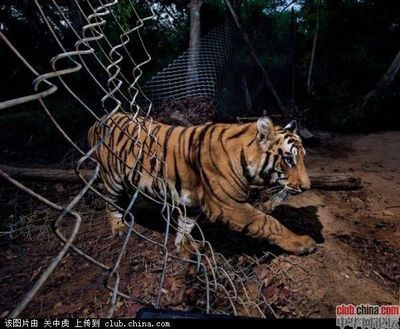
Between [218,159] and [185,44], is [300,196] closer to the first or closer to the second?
[218,159]

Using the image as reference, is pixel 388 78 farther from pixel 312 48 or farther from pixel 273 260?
pixel 273 260

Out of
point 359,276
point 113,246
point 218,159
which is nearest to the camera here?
point 359,276

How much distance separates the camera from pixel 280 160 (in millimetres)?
2463

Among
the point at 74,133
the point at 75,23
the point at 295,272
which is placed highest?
the point at 75,23

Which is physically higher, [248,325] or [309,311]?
[248,325]

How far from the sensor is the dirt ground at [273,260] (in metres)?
2.29

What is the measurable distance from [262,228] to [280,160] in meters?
0.52

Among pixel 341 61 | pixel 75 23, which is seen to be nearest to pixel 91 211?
pixel 75 23

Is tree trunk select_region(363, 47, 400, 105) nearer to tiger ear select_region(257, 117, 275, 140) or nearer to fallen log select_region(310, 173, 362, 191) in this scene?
fallen log select_region(310, 173, 362, 191)

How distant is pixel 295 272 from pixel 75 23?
4891 millimetres

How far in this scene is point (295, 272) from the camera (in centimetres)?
245

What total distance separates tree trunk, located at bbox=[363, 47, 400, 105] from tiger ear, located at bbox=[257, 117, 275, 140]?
19.9 ft

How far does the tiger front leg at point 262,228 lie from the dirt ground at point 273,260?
8cm

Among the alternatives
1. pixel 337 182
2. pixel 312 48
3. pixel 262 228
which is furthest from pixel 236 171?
pixel 312 48
